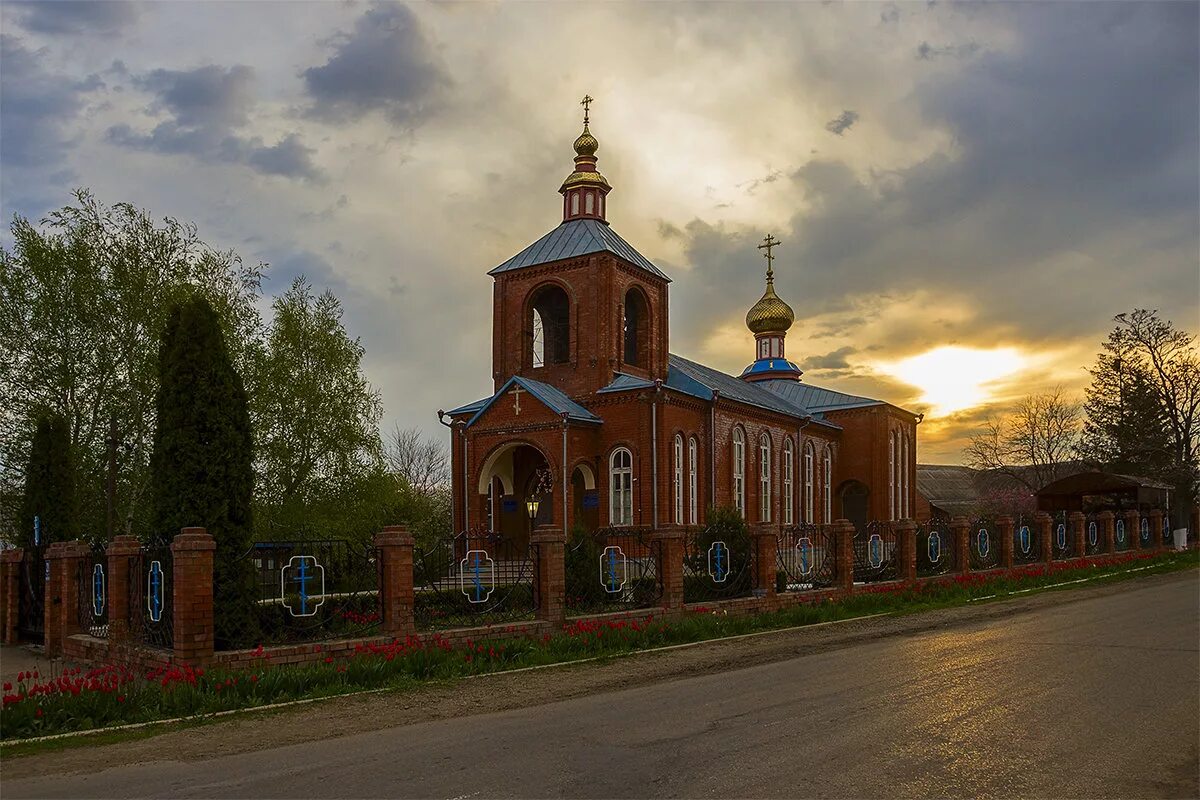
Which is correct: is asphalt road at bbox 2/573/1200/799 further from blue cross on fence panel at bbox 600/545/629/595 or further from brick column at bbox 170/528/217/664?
blue cross on fence panel at bbox 600/545/629/595

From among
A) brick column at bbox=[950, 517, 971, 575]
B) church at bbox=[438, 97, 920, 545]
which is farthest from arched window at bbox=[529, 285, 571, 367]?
brick column at bbox=[950, 517, 971, 575]

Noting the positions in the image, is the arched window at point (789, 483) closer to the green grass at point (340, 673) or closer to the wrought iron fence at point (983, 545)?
the wrought iron fence at point (983, 545)

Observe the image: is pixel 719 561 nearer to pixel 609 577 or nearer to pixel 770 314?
pixel 609 577

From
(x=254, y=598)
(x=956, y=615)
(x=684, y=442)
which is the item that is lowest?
(x=956, y=615)

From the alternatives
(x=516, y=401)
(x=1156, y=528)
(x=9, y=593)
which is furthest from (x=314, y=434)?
(x=1156, y=528)

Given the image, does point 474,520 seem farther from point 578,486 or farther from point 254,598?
point 254,598

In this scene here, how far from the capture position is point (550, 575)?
12.7 m

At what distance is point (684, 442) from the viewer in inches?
1019

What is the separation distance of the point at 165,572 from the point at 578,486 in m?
15.3

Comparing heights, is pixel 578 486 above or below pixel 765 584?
above

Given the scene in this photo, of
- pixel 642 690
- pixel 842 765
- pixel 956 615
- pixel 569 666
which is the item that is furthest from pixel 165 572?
pixel 956 615

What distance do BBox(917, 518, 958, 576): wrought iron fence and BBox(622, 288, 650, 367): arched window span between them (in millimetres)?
9587

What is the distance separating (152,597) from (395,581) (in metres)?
2.57

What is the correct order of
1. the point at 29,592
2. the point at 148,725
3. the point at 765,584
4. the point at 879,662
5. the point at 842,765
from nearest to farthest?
1. the point at 842,765
2. the point at 148,725
3. the point at 879,662
4. the point at 29,592
5. the point at 765,584
